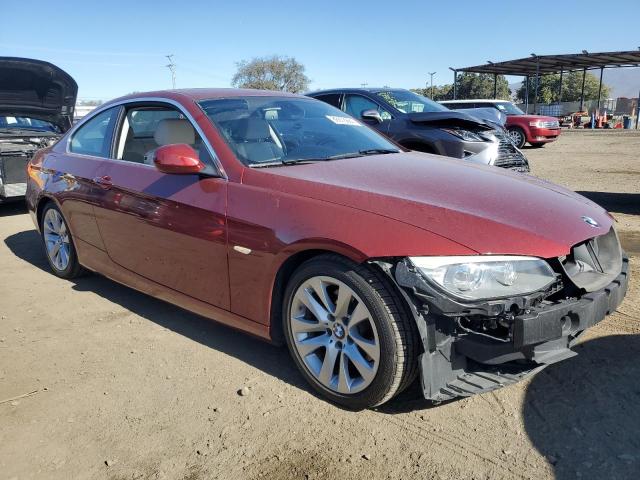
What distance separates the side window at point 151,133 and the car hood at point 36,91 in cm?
395

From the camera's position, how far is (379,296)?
2.47m

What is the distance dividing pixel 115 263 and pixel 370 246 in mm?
2357

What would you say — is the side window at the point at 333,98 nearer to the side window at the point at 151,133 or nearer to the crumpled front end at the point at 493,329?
the side window at the point at 151,133

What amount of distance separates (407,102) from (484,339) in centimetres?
632

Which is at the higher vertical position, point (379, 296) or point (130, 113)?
point (130, 113)

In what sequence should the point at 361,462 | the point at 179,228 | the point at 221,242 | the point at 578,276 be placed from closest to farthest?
the point at 361,462
the point at 578,276
the point at 221,242
the point at 179,228

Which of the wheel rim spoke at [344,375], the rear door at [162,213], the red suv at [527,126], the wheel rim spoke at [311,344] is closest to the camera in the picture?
the wheel rim spoke at [344,375]

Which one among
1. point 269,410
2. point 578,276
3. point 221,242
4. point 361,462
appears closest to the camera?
point 361,462

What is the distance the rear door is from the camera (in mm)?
3154

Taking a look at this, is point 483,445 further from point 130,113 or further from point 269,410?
point 130,113

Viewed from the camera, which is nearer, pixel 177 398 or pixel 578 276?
pixel 578 276

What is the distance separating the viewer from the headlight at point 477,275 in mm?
2336

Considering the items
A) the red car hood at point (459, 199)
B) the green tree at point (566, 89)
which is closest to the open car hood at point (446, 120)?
the red car hood at point (459, 199)

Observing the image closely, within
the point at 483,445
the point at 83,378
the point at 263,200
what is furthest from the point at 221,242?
the point at 483,445
